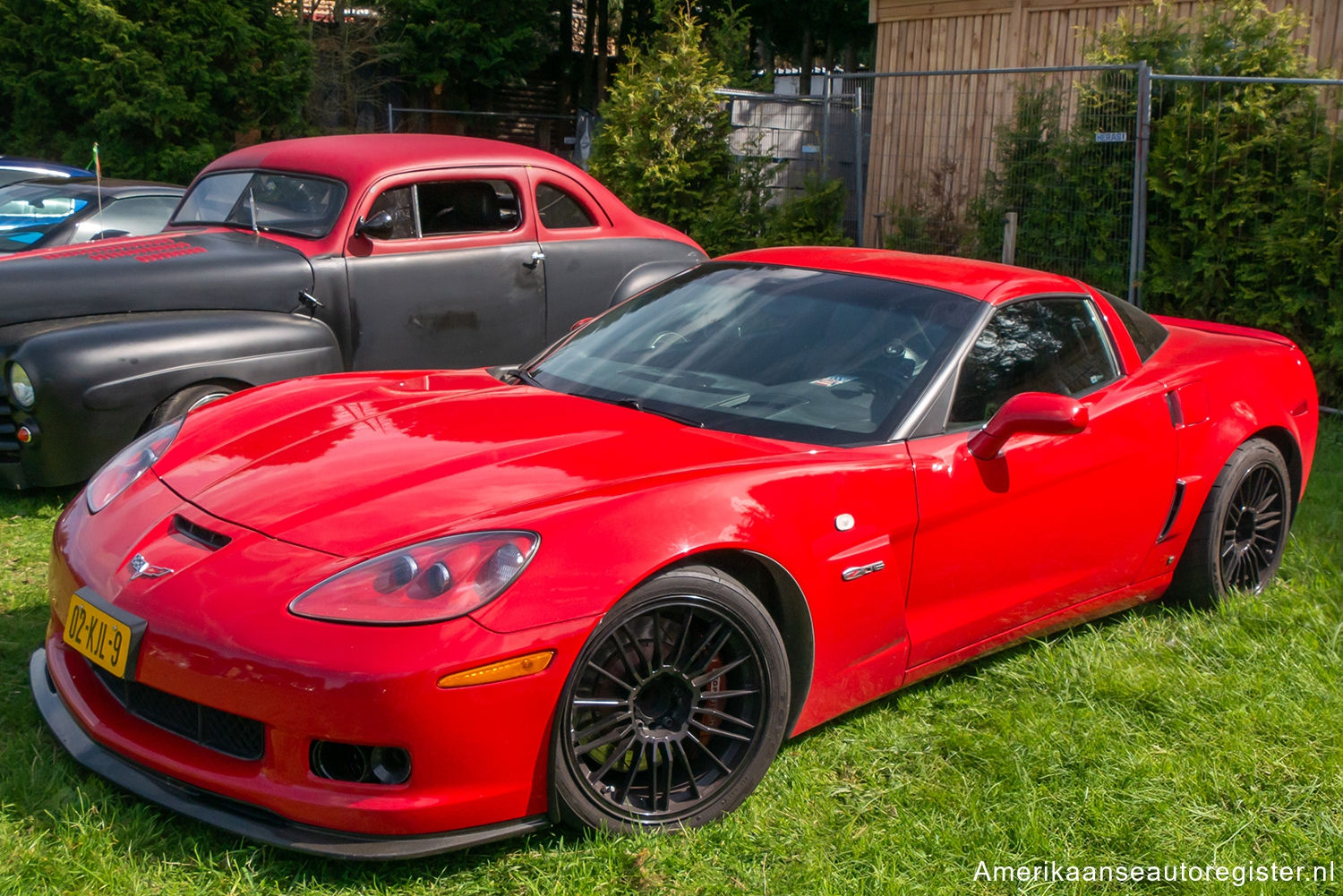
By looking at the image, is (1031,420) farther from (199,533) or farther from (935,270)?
(199,533)

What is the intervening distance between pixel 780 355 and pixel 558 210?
12.0ft

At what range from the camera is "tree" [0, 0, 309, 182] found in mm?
17281

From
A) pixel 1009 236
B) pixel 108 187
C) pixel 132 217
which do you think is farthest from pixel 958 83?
pixel 108 187

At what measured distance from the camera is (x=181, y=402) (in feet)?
16.7

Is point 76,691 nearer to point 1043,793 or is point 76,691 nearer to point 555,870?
point 555,870

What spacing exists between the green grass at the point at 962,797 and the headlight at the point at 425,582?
619mm

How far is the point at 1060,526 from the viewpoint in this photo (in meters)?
3.66

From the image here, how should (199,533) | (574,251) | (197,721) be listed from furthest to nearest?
(574,251), (199,533), (197,721)

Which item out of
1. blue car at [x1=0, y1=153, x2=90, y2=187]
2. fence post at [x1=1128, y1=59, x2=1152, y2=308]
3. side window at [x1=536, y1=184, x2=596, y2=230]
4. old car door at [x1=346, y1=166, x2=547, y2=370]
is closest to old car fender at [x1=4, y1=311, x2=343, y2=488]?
old car door at [x1=346, y1=166, x2=547, y2=370]

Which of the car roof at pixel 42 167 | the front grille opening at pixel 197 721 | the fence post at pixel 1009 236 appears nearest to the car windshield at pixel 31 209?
the car roof at pixel 42 167

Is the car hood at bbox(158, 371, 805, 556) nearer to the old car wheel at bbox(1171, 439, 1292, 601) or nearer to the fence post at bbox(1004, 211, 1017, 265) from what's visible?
the old car wheel at bbox(1171, 439, 1292, 601)

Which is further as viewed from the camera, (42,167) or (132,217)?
(42,167)

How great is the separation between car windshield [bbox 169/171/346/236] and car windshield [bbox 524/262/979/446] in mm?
2750

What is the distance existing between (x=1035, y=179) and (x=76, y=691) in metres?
8.17
